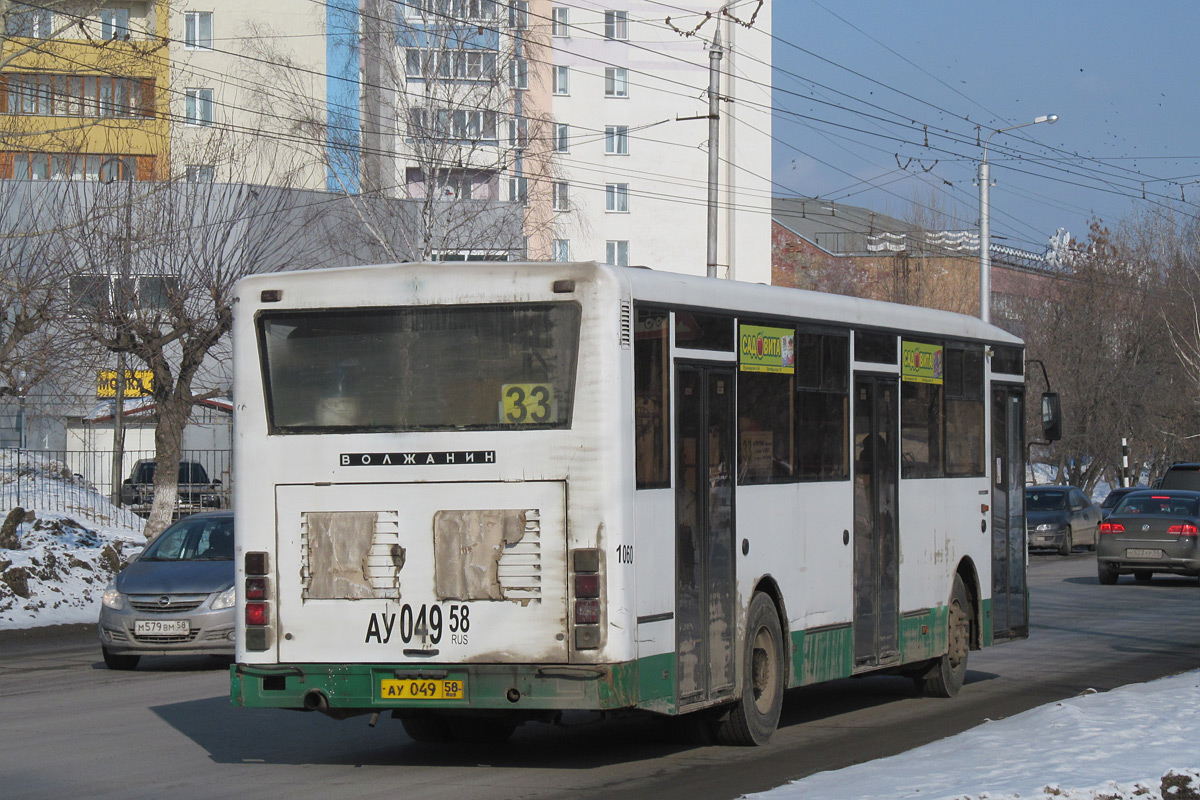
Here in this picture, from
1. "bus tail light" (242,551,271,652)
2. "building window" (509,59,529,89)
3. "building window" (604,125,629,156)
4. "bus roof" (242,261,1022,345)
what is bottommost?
"bus tail light" (242,551,271,652)

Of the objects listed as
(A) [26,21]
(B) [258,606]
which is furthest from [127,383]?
(B) [258,606]

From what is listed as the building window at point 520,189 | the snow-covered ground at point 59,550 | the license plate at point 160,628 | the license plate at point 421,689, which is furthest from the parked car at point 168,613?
the building window at point 520,189

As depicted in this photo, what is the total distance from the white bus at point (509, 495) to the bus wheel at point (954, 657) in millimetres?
3186

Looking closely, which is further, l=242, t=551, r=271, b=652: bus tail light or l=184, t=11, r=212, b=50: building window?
l=184, t=11, r=212, b=50: building window

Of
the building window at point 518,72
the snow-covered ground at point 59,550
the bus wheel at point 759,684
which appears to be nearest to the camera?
the bus wheel at point 759,684

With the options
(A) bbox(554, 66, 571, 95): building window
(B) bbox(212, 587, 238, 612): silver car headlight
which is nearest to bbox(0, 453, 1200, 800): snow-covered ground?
(B) bbox(212, 587, 238, 612): silver car headlight

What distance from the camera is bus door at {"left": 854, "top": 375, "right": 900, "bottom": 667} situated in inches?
460

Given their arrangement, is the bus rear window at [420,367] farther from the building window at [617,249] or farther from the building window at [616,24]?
the building window at [616,24]

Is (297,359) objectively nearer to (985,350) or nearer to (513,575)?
(513,575)

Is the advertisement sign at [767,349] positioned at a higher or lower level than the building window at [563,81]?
lower

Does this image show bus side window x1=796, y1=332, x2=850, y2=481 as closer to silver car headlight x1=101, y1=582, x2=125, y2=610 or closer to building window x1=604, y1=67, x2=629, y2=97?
silver car headlight x1=101, y1=582, x2=125, y2=610

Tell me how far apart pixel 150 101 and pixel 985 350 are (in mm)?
32152

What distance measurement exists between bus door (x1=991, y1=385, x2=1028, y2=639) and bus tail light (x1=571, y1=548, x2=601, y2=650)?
6.47m

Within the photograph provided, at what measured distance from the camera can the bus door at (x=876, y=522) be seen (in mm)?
11680
